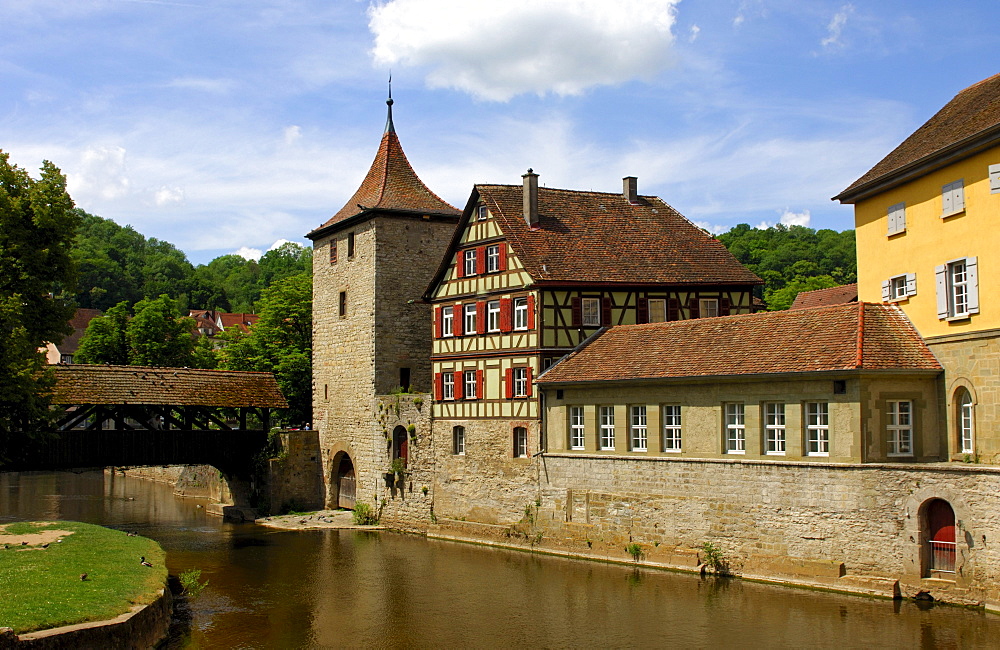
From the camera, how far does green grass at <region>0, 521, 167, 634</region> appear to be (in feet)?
43.6

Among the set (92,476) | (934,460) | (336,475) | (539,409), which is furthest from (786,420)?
(92,476)

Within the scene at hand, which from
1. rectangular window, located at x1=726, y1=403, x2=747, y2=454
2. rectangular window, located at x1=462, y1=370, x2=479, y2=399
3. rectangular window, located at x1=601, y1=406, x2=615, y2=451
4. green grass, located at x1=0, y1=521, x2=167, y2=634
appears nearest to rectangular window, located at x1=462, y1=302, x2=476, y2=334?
rectangular window, located at x1=462, y1=370, x2=479, y2=399

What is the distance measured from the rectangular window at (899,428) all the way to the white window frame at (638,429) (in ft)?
18.9

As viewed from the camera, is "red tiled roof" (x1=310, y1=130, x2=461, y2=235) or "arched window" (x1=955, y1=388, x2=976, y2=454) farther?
"red tiled roof" (x1=310, y1=130, x2=461, y2=235)

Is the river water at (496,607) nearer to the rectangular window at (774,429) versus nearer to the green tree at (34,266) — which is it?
the rectangular window at (774,429)

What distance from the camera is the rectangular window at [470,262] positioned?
1160 inches

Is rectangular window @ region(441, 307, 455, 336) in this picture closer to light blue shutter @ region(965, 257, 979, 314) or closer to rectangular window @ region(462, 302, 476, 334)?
rectangular window @ region(462, 302, 476, 334)

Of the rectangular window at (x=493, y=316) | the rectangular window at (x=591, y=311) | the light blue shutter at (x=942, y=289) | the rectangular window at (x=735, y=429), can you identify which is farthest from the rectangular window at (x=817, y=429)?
the rectangular window at (x=493, y=316)

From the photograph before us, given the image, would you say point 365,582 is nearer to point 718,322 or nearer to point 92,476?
point 718,322

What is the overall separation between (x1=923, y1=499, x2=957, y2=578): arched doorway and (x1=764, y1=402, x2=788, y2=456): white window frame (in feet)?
10.9

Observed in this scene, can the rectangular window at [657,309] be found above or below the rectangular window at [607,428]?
above

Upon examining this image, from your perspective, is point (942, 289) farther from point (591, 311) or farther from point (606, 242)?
point (606, 242)

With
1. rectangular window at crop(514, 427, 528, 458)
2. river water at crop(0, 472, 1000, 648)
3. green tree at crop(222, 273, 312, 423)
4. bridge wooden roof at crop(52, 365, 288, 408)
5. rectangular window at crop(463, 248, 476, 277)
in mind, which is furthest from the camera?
green tree at crop(222, 273, 312, 423)

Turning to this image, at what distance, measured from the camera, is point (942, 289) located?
19.5 m
